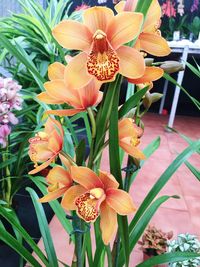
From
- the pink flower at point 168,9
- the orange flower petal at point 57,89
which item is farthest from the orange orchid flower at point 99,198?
the pink flower at point 168,9

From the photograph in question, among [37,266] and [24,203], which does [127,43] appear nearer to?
[37,266]

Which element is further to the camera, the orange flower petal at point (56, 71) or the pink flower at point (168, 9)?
the pink flower at point (168, 9)

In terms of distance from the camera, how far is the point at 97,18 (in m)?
0.39

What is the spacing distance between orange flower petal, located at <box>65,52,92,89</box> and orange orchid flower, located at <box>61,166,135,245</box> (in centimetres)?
12

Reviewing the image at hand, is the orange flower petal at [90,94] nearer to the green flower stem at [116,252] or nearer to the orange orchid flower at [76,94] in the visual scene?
the orange orchid flower at [76,94]

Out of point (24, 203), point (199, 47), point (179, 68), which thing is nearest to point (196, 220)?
point (24, 203)

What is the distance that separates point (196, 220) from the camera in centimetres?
163

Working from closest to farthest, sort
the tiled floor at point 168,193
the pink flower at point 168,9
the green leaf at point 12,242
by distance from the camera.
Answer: the green leaf at point 12,242, the tiled floor at point 168,193, the pink flower at point 168,9

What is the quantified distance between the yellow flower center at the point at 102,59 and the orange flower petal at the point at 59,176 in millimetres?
168

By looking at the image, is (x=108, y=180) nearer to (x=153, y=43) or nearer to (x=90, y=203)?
(x=90, y=203)

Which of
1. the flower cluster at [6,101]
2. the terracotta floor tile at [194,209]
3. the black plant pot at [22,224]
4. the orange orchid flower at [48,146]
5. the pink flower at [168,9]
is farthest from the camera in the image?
the pink flower at [168,9]

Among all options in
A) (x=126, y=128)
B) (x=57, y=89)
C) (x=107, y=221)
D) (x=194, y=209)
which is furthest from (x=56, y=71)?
(x=194, y=209)

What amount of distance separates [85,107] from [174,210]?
141 cm

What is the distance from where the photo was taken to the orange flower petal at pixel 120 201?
43 cm
